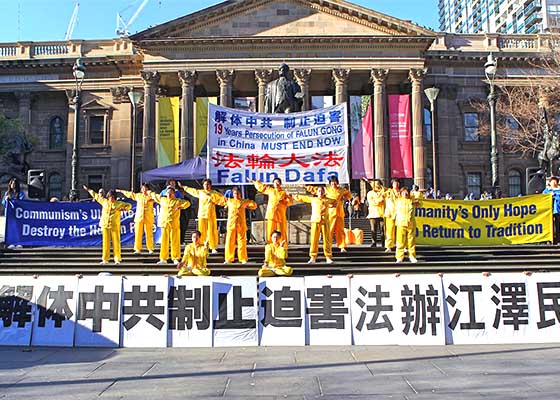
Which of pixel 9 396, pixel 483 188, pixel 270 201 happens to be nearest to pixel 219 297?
pixel 9 396

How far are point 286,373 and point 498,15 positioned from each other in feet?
376

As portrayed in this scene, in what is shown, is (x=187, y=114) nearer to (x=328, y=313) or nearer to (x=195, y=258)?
(x=195, y=258)

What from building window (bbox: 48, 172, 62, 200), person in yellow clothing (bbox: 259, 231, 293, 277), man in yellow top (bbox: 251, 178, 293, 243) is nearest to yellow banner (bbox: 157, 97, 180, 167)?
building window (bbox: 48, 172, 62, 200)

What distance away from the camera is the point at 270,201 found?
1317 centimetres

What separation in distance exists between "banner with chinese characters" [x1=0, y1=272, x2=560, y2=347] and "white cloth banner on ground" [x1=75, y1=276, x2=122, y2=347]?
0.05ft

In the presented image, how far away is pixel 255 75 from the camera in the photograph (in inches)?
1609

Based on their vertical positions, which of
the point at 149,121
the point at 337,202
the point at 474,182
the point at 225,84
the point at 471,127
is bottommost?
the point at 337,202

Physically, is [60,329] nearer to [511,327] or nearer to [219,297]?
[219,297]

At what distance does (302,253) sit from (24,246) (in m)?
7.76

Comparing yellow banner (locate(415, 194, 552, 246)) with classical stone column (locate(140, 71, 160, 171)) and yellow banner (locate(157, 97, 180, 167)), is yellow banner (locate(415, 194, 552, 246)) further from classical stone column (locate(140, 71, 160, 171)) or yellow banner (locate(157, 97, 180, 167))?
classical stone column (locate(140, 71, 160, 171))

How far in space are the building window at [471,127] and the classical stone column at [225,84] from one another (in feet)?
63.9

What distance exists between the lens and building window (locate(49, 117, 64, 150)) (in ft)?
153

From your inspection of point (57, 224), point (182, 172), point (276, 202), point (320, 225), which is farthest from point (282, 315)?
point (182, 172)

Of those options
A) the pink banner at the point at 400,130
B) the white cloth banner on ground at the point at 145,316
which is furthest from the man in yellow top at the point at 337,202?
the pink banner at the point at 400,130
